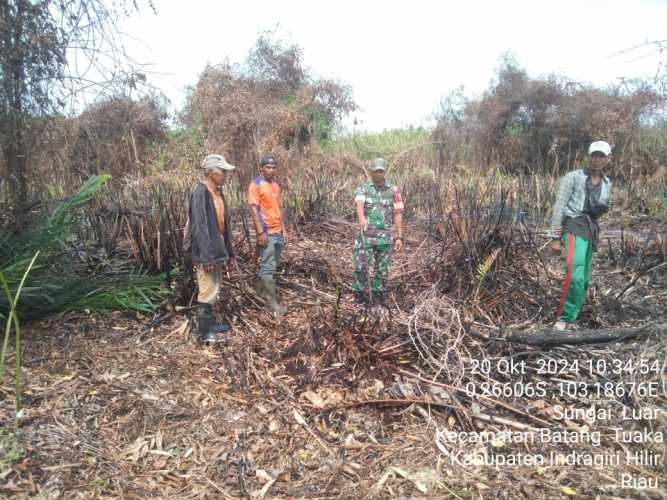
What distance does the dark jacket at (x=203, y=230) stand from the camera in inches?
128

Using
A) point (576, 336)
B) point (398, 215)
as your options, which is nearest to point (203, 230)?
point (398, 215)

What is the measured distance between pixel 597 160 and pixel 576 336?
1.36m

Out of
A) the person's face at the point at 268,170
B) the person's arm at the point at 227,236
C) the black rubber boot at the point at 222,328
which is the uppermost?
the person's face at the point at 268,170

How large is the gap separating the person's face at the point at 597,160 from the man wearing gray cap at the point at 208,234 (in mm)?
2762

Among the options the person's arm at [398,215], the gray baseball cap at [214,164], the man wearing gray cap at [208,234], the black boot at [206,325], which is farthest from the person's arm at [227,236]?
the person's arm at [398,215]

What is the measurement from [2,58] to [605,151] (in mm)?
4458

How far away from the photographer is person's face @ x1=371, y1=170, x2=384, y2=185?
399 centimetres

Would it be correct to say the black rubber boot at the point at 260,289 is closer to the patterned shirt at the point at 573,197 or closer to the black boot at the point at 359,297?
the black boot at the point at 359,297

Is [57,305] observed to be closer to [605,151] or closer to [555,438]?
[555,438]

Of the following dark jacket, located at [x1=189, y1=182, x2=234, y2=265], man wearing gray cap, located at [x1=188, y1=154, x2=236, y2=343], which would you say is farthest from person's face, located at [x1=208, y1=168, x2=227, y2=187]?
dark jacket, located at [x1=189, y1=182, x2=234, y2=265]

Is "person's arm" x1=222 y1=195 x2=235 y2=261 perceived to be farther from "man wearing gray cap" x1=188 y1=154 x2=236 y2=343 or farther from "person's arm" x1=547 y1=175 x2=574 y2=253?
"person's arm" x1=547 y1=175 x2=574 y2=253

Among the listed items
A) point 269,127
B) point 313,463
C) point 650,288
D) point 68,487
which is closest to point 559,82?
point 269,127

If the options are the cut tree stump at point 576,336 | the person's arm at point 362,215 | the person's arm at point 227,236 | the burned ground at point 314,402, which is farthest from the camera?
the person's arm at point 362,215

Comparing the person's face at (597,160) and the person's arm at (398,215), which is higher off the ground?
the person's face at (597,160)
